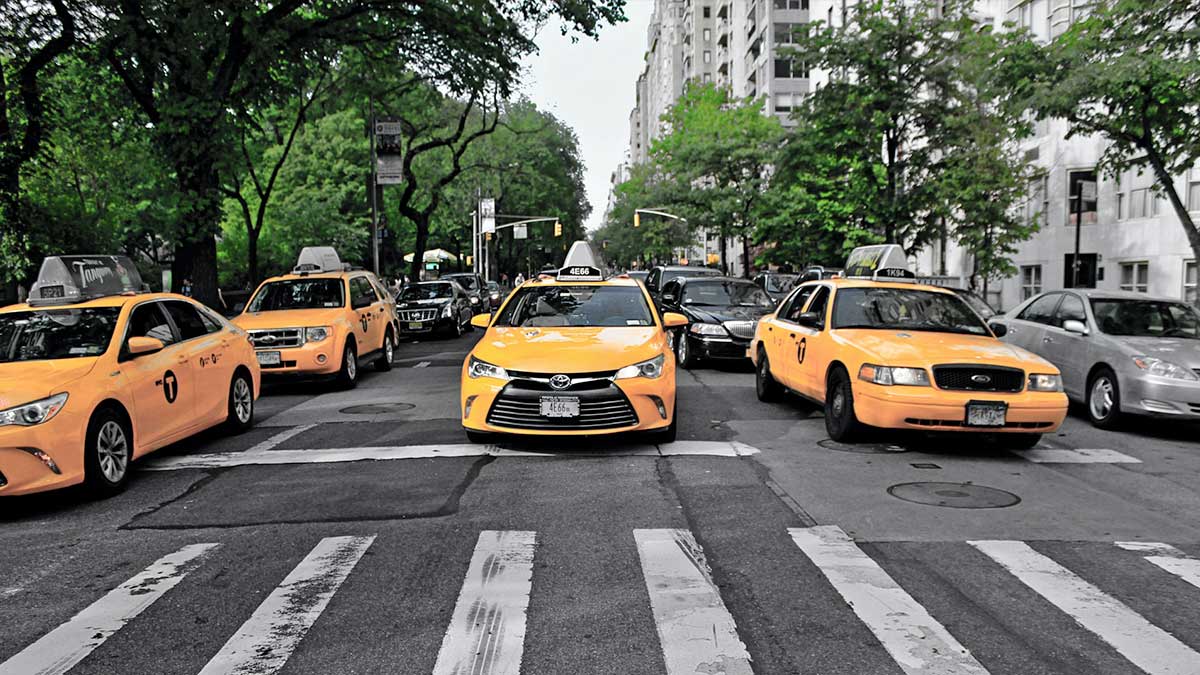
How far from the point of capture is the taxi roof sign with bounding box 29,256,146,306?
846 cm

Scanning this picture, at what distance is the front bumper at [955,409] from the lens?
8.15 m

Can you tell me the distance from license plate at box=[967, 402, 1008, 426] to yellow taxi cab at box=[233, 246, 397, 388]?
8.72 meters

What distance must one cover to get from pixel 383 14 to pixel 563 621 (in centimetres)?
1820

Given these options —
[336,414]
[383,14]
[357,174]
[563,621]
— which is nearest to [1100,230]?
[383,14]

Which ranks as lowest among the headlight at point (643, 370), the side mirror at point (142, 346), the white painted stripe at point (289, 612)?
the white painted stripe at point (289, 612)

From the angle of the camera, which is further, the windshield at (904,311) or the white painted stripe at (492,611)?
the windshield at (904,311)

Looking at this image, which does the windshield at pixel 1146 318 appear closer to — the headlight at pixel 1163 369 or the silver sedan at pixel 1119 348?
the silver sedan at pixel 1119 348

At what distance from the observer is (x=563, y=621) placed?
431 centimetres

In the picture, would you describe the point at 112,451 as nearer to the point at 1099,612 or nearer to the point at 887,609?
the point at 887,609

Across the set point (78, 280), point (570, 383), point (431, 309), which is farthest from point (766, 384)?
point (431, 309)

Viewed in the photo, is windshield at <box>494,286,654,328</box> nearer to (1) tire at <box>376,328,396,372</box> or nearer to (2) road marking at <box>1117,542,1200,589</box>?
(2) road marking at <box>1117,542,1200,589</box>

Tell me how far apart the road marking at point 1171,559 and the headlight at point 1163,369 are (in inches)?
190

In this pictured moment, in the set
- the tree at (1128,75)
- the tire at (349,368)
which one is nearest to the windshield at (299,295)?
the tire at (349,368)

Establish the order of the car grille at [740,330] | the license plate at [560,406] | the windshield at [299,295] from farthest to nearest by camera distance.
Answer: the car grille at [740,330], the windshield at [299,295], the license plate at [560,406]
